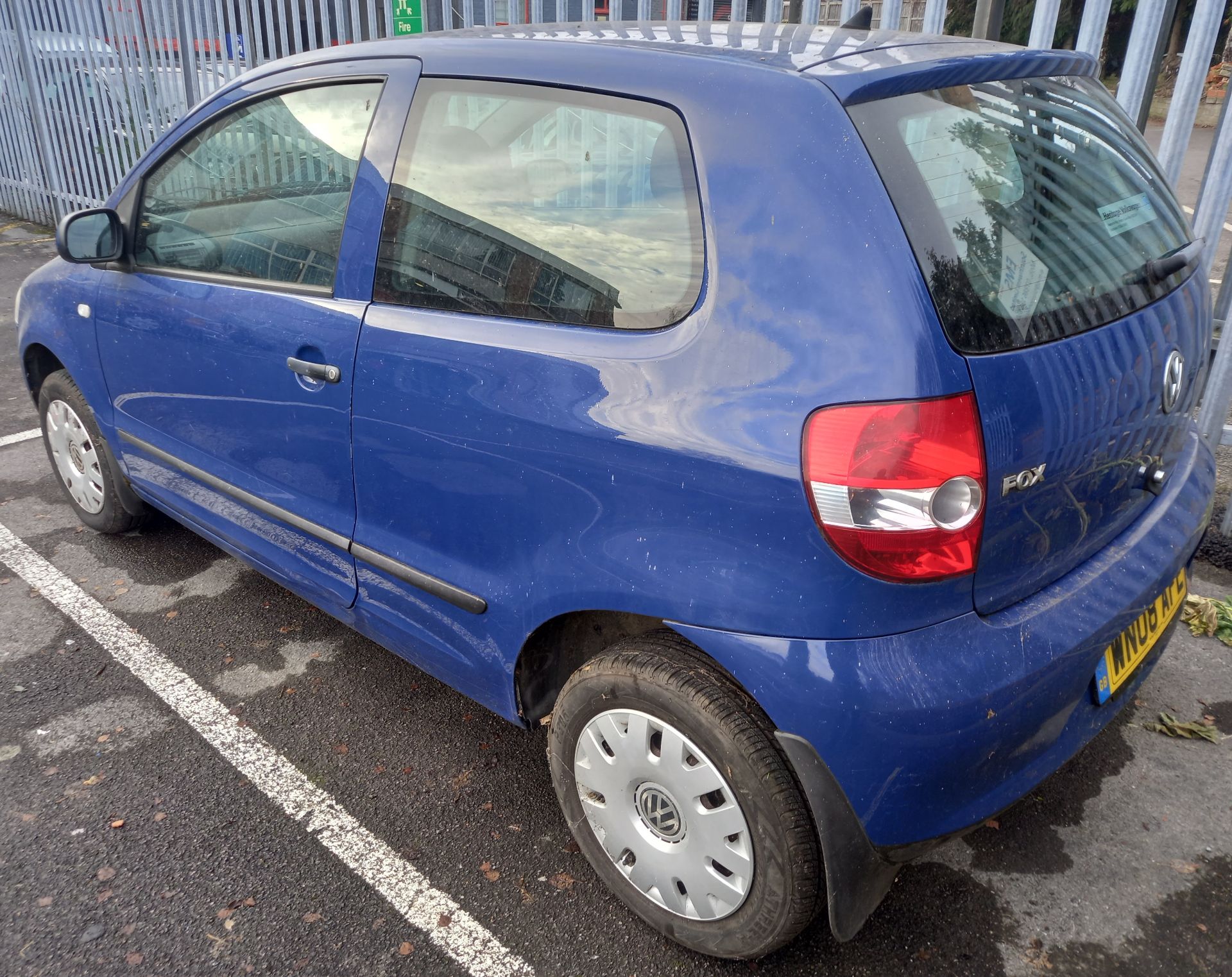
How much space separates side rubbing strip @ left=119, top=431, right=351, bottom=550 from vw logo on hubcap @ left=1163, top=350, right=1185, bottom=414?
74.6 inches

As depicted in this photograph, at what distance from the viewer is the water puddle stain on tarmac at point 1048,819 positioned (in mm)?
2258

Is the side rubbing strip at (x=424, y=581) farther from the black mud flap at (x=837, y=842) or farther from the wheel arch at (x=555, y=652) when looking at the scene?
the black mud flap at (x=837, y=842)

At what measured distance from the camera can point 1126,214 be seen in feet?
6.70

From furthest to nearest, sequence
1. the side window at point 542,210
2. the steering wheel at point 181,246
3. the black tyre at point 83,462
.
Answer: the black tyre at point 83,462, the steering wheel at point 181,246, the side window at point 542,210

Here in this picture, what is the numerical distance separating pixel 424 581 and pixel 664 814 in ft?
2.53

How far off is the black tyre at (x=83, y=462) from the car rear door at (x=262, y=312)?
1.23 feet

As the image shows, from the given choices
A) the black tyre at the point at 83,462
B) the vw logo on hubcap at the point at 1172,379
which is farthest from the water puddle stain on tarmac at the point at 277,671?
the vw logo on hubcap at the point at 1172,379

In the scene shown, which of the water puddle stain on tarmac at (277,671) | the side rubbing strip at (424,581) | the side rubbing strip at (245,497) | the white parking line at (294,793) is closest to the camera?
the white parking line at (294,793)

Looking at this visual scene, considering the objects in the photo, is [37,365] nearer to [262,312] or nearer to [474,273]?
[262,312]

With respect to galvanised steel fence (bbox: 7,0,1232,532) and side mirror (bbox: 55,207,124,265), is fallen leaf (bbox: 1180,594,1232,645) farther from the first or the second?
side mirror (bbox: 55,207,124,265)

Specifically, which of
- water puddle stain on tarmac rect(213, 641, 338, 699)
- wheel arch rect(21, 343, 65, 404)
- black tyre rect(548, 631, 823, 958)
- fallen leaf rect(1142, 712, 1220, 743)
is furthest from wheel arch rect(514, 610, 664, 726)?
wheel arch rect(21, 343, 65, 404)

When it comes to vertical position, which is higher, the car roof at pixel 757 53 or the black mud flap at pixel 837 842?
the car roof at pixel 757 53

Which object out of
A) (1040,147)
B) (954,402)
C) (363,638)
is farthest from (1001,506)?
(363,638)

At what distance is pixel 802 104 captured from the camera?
166 cm
